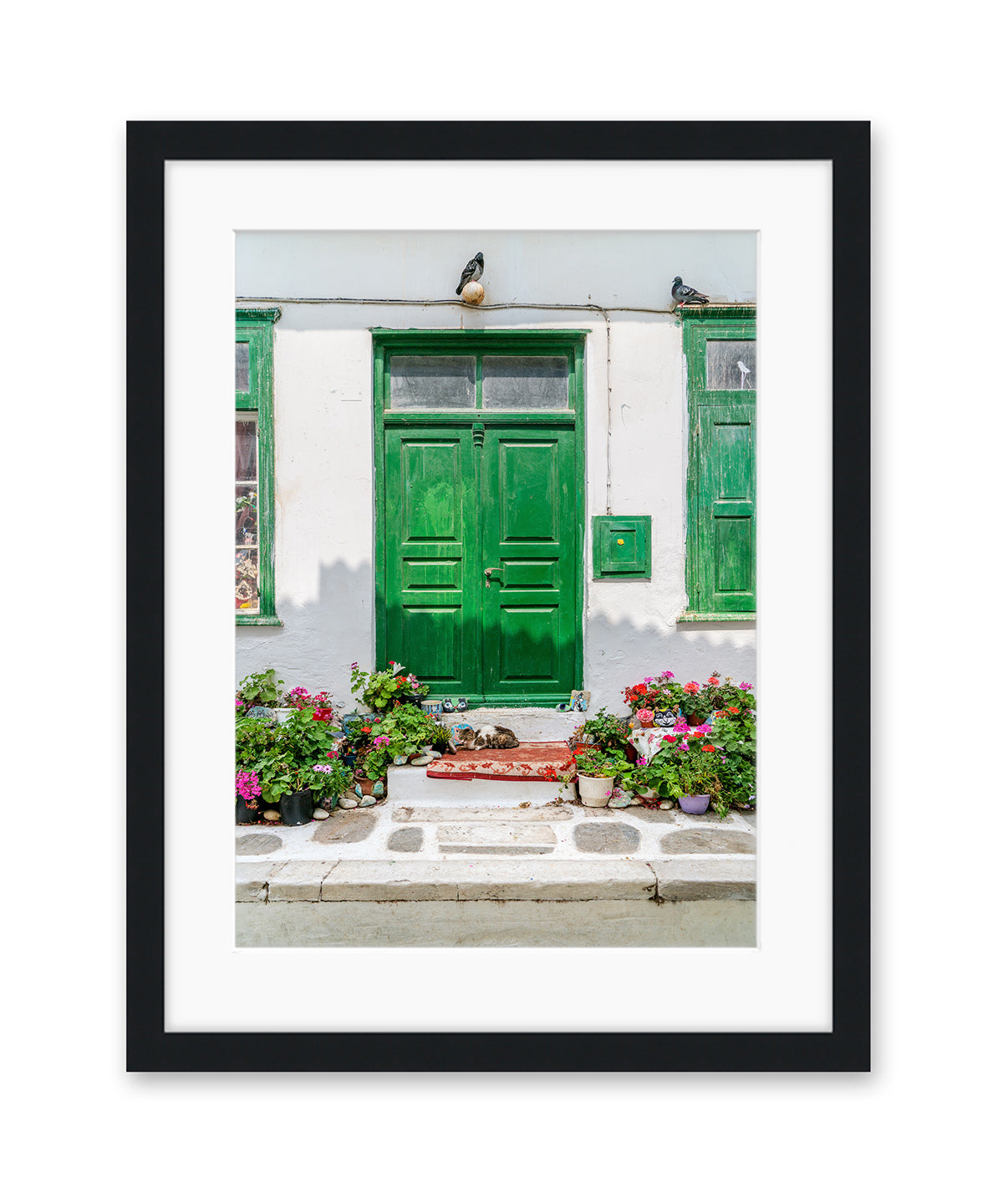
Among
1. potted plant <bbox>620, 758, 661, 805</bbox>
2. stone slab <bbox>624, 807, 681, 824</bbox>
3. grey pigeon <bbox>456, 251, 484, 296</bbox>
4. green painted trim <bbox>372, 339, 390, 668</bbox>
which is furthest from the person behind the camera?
green painted trim <bbox>372, 339, 390, 668</bbox>

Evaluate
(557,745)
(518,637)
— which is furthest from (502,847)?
(518,637)

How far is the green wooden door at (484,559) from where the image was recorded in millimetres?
4441

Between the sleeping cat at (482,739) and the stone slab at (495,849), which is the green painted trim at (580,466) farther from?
the stone slab at (495,849)

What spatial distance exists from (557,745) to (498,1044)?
7.83ft

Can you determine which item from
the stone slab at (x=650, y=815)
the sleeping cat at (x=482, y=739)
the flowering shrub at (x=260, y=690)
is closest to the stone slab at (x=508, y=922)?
the stone slab at (x=650, y=815)

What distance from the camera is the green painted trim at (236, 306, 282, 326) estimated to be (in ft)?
14.0

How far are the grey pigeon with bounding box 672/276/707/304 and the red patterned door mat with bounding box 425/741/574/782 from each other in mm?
2838

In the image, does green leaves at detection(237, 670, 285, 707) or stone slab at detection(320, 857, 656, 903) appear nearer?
stone slab at detection(320, 857, 656, 903)

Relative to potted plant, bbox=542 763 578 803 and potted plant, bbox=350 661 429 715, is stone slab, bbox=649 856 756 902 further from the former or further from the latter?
potted plant, bbox=350 661 429 715

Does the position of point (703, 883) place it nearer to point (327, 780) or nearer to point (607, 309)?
point (327, 780)

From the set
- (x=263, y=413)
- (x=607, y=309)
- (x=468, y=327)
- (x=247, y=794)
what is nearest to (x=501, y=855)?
(x=247, y=794)

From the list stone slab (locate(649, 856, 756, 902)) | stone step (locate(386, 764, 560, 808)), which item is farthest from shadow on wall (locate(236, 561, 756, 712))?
stone slab (locate(649, 856, 756, 902))

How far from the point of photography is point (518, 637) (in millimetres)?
4527
